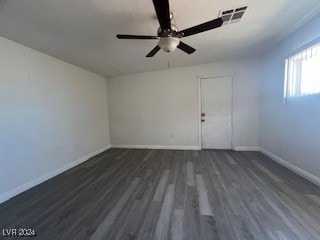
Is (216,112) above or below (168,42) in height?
below

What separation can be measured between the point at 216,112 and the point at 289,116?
5.76 feet

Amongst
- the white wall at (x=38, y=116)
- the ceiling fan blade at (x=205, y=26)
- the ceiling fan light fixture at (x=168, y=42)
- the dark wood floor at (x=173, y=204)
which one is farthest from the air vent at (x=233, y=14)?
the white wall at (x=38, y=116)

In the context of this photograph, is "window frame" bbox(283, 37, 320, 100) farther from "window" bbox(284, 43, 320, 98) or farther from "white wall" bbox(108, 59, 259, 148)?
"white wall" bbox(108, 59, 259, 148)

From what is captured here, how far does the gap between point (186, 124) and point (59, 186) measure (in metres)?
3.41

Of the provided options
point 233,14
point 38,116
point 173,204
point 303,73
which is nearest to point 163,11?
point 233,14

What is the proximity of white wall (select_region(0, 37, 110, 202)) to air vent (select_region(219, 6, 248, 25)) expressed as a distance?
10.7 feet

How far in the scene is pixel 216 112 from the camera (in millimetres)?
4551

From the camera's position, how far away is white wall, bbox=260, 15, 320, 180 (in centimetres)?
245

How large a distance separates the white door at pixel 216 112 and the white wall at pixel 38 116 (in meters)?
3.32

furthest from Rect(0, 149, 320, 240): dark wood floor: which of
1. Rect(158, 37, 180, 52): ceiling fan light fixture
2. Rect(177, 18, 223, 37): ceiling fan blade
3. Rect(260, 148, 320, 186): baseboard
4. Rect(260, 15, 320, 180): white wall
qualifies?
Rect(177, 18, 223, 37): ceiling fan blade

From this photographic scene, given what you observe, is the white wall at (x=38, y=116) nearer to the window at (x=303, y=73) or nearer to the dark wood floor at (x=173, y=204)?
the dark wood floor at (x=173, y=204)

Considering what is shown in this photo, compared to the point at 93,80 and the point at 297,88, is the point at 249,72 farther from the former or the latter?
the point at 93,80

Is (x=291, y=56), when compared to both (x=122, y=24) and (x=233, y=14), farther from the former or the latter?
(x=122, y=24)

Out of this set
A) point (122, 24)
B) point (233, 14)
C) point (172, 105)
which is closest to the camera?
point (233, 14)
